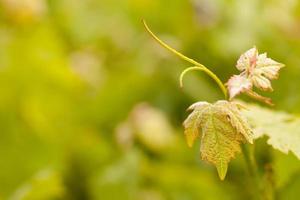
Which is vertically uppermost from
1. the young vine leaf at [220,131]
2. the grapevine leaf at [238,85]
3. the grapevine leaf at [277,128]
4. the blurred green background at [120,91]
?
the blurred green background at [120,91]

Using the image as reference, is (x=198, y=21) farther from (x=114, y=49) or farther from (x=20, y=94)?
(x=20, y=94)

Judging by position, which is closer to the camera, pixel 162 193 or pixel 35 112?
pixel 162 193

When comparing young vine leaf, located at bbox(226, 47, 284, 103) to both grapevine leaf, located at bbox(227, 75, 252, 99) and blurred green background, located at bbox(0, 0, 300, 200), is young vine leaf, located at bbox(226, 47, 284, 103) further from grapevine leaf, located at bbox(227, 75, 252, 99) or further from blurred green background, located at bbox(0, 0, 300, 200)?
blurred green background, located at bbox(0, 0, 300, 200)

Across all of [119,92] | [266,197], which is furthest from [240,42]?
[266,197]

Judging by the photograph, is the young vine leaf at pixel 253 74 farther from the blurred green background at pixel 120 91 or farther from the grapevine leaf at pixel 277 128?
the blurred green background at pixel 120 91

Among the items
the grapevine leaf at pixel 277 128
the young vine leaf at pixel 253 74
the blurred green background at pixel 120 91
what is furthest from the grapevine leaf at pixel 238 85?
the blurred green background at pixel 120 91

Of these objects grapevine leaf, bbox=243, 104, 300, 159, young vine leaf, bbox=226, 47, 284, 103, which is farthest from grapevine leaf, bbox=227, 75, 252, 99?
grapevine leaf, bbox=243, 104, 300, 159

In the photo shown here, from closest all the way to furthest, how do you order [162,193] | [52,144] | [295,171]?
1. [295,171]
2. [162,193]
3. [52,144]

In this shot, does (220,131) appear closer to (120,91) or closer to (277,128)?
(277,128)
